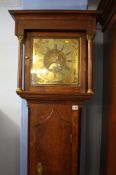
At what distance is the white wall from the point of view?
229 cm

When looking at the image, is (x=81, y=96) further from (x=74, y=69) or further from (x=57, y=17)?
(x=57, y=17)

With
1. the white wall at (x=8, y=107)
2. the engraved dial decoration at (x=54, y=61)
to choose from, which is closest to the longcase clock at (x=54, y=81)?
the engraved dial decoration at (x=54, y=61)

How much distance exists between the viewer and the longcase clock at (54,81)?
180 cm

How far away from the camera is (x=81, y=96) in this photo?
1.79m

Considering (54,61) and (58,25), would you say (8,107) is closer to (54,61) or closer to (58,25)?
(54,61)

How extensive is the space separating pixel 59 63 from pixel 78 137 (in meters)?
0.50

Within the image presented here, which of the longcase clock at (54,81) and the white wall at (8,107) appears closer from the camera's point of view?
the longcase clock at (54,81)

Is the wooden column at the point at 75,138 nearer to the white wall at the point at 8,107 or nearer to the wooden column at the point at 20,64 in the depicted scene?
the wooden column at the point at 20,64

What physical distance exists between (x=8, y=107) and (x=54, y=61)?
0.66m

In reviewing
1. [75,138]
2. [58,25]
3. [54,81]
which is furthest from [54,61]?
[75,138]

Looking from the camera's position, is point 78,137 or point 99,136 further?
point 99,136

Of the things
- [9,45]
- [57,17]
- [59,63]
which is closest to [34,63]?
[59,63]

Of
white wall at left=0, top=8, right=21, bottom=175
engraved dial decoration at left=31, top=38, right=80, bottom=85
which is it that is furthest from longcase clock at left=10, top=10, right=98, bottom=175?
white wall at left=0, top=8, right=21, bottom=175

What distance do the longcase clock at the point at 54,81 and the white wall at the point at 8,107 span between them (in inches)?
18.3
